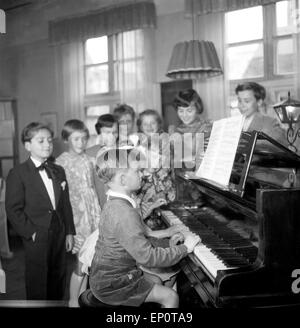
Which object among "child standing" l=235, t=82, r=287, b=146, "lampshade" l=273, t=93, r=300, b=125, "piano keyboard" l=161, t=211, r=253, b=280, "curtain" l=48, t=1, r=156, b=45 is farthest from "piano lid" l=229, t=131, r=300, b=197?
"curtain" l=48, t=1, r=156, b=45

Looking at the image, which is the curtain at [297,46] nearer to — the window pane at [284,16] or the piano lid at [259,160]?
the window pane at [284,16]

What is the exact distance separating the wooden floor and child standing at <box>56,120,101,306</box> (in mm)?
287

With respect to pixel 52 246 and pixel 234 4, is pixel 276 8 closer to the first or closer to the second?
pixel 234 4

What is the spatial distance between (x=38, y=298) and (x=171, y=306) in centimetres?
82

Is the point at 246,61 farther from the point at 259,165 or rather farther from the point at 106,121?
the point at 259,165

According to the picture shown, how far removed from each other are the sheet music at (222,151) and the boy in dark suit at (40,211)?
28.0 inches

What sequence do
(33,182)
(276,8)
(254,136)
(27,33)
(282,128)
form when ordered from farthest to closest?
(276,8), (282,128), (27,33), (33,182), (254,136)

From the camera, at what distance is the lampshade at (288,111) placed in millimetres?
2297

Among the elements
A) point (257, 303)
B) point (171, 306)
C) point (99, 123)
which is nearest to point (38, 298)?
point (171, 306)

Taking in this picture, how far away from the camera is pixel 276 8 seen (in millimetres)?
2811

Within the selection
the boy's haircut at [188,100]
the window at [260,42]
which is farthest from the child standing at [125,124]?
the window at [260,42]

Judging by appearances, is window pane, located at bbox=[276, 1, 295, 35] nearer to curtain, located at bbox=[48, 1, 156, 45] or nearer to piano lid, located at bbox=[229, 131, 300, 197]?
curtain, located at bbox=[48, 1, 156, 45]

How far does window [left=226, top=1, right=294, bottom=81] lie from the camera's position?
111 inches

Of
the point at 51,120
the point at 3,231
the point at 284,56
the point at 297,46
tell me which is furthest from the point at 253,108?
the point at 3,231
